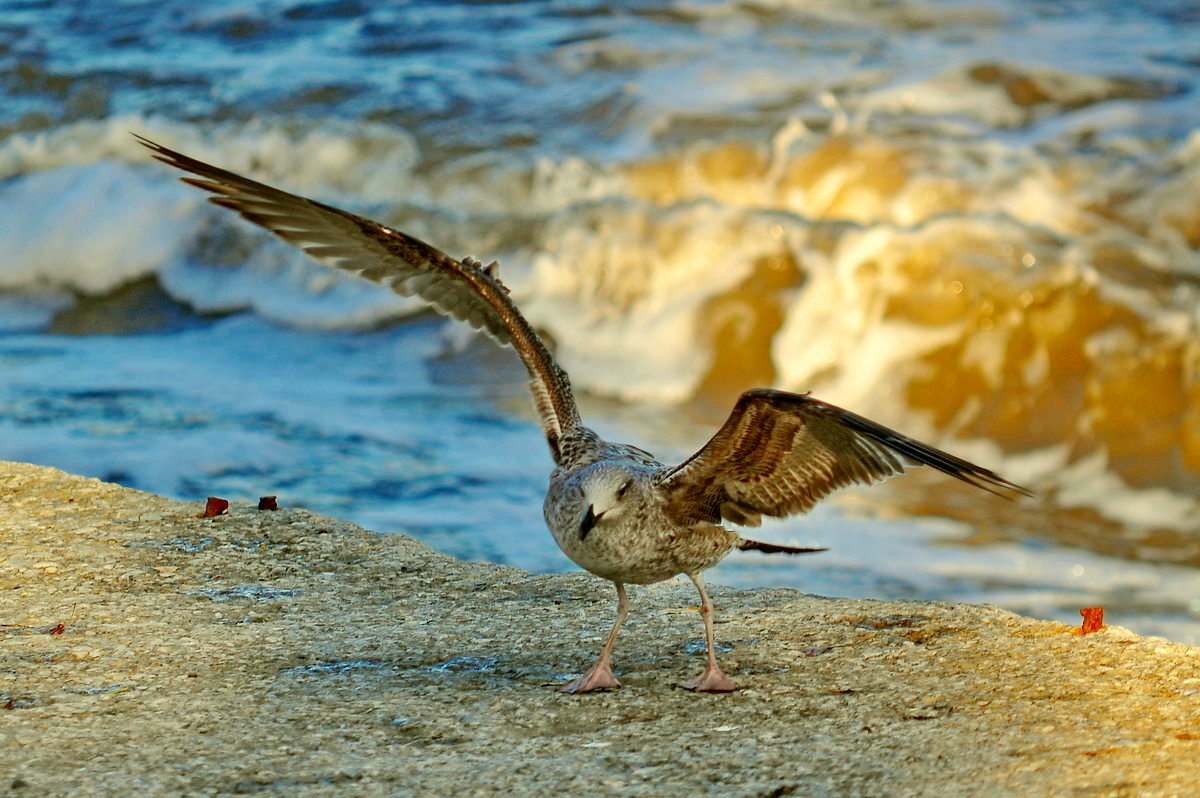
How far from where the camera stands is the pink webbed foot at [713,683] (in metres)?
3.96

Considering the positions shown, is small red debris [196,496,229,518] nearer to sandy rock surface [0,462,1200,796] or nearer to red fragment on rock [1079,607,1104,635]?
sandy rock surface [0,462,1200,796]

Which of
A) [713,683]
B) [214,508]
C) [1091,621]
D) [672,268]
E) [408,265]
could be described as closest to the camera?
[713,683]

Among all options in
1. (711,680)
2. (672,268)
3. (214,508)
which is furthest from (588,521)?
(672,268)

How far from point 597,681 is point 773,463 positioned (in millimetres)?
811

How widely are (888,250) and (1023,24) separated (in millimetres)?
5628

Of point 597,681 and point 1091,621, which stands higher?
point 1091,621

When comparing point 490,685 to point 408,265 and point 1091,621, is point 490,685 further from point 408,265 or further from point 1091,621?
point 1091,621

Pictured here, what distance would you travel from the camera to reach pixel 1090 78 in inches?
512

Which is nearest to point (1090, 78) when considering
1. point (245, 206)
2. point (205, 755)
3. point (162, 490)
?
point (162, 490)

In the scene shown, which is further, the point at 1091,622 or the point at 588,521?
the point at 1091,622

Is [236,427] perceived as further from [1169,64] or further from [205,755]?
[1169,64]

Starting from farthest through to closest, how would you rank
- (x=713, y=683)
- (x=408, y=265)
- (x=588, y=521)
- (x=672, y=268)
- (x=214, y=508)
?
(x=672, y=268), (x=214, y=508), (x=408, y=265), (x=713, y=683), (x=588, y=521)

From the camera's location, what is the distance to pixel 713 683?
396 cm

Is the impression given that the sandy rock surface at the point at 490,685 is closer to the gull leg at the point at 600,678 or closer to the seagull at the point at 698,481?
the gull leg at the point at 600,678
